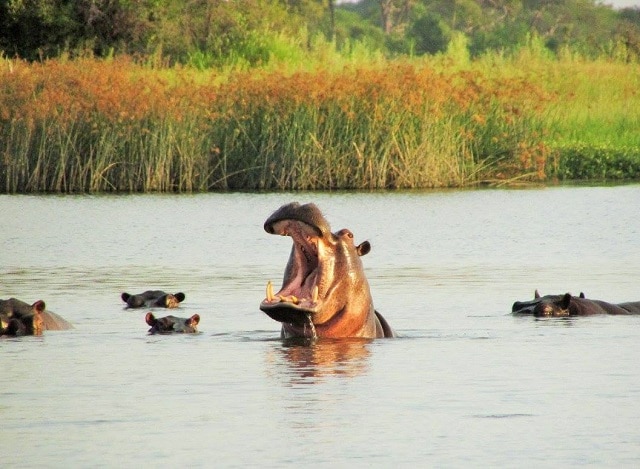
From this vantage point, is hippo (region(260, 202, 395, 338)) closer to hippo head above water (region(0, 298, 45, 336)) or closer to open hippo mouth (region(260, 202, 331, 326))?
open hippo mouth (region(260, 202, 331, 326))

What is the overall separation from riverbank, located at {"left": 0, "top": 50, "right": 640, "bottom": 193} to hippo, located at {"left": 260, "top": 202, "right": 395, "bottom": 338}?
1315 cm

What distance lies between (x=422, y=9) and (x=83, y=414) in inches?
2112

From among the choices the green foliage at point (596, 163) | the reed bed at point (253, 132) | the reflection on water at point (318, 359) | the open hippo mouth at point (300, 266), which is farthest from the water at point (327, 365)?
the green foliage at point (596, 163)

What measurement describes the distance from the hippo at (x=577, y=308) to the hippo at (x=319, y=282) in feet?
6.46

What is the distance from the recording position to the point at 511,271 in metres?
12.9

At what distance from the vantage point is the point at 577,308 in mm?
9750

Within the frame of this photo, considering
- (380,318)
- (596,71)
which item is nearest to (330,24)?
(596,71)

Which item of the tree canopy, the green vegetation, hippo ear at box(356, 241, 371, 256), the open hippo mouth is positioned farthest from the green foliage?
the open hippo mouth

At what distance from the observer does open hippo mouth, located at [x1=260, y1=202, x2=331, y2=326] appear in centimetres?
720

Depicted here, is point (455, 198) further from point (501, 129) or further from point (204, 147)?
point (204, 147)

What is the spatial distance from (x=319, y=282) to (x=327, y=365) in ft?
1.31

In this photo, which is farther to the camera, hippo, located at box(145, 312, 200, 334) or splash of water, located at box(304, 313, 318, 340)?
hippo, located at box(145, 312, 200, 334)

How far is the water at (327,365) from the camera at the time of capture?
5695mm

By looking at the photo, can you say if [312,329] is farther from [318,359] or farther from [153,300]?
[153,300]
